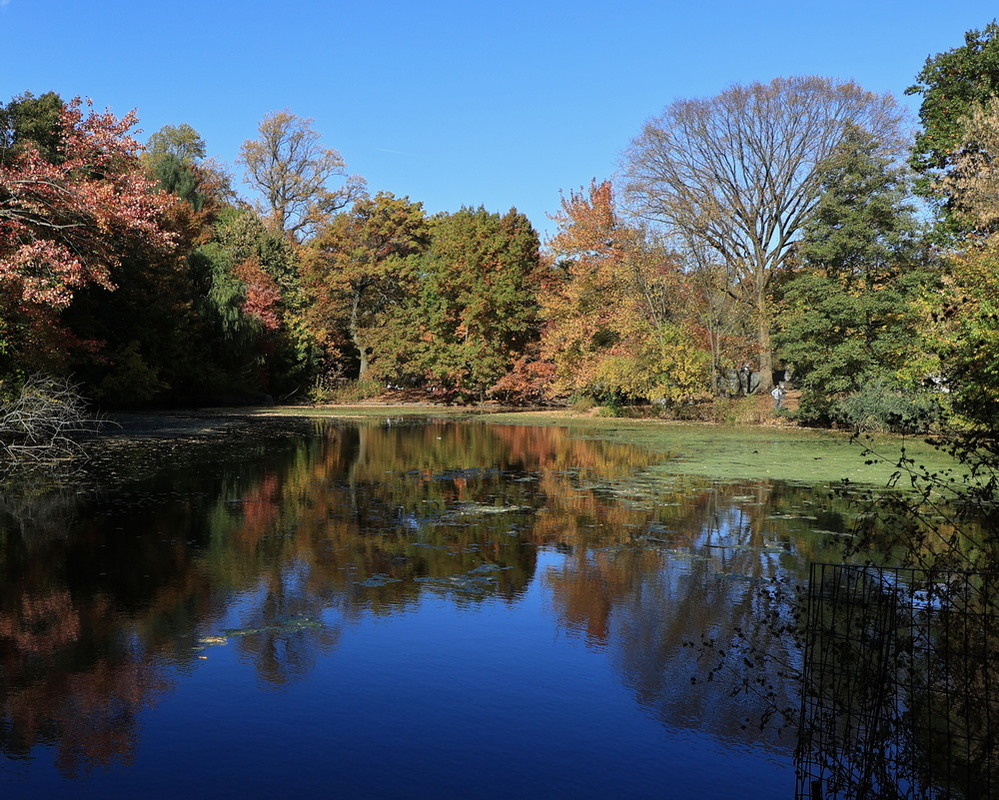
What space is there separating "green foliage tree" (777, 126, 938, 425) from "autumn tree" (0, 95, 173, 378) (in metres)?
20.0

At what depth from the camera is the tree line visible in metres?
20.5

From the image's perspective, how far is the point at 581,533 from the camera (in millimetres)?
11625

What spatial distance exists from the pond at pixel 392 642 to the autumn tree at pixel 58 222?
564 cm

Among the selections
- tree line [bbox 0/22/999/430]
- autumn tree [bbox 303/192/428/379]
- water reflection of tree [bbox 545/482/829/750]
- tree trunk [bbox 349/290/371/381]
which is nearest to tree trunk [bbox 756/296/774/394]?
tree line [bbox 0/22/999/430]

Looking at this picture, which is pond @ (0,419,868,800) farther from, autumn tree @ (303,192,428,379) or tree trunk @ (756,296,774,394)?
autumn tree @ (303,192,428,379)

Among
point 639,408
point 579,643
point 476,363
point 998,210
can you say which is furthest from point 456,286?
point 579,643

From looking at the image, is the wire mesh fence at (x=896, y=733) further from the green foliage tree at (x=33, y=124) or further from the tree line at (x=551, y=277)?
the green foliage tree at (x=33, y=124)

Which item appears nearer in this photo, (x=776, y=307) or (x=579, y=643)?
(x=579, y=643)

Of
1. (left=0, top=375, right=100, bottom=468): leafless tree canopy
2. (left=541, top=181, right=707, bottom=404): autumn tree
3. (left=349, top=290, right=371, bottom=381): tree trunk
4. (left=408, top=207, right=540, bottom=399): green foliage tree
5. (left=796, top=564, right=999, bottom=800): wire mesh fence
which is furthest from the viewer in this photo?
(left=349, top=290, right=371, bottom=381): tree trunk

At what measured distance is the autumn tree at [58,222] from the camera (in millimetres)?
17516

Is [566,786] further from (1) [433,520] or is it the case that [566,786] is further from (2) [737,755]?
(1) [433,520]

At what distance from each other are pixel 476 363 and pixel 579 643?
110ft

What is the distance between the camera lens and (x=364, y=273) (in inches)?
1834

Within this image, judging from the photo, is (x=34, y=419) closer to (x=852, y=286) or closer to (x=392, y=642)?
(x=392, y=642)
